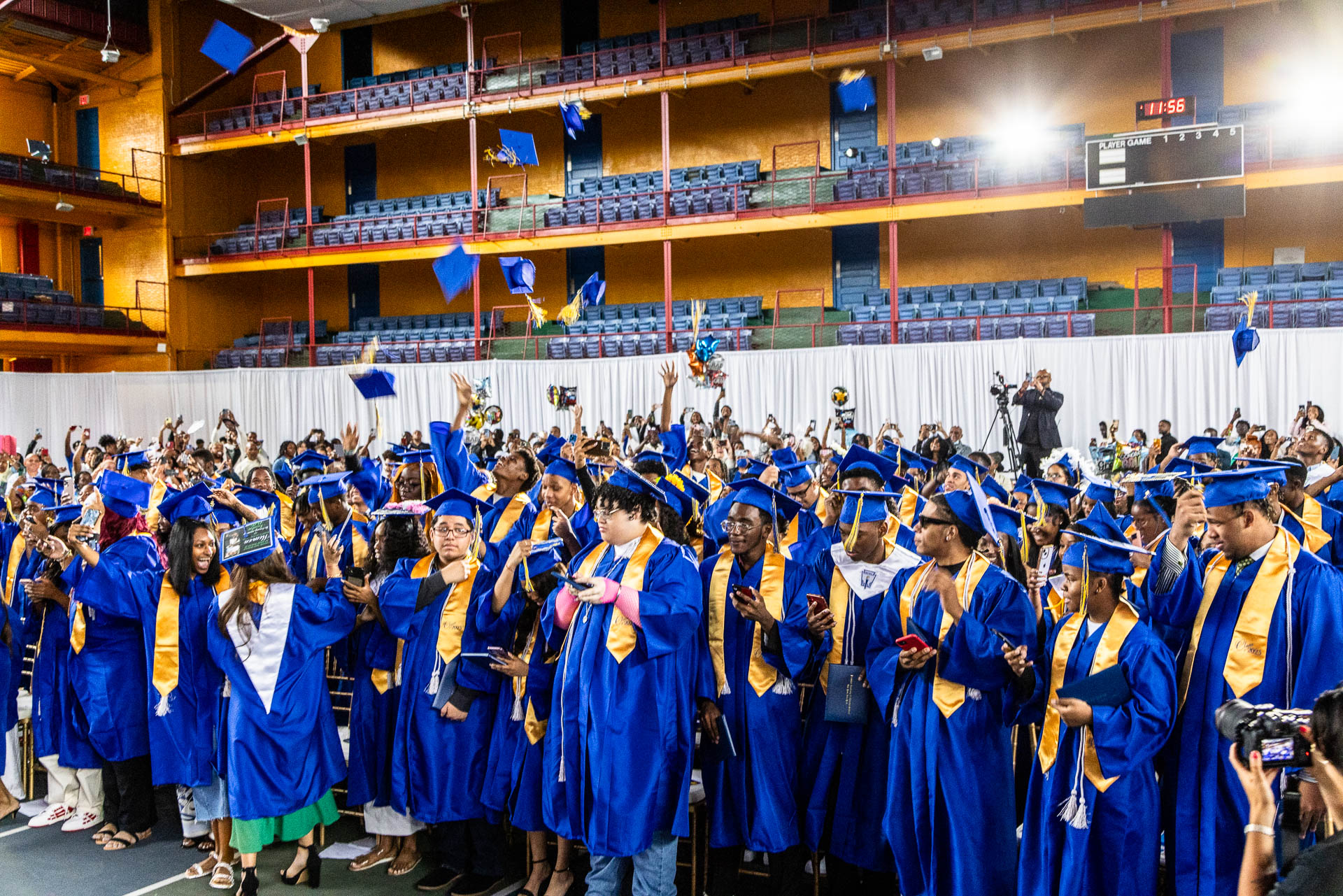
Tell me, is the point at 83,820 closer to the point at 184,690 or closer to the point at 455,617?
the point at 184,690

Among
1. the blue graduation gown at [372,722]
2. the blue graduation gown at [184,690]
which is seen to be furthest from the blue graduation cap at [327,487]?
the blue graduation gown at [372,722]

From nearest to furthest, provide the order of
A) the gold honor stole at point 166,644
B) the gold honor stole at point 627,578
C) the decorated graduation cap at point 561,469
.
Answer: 1. the gold honor stole at point 627,578
2. the gold honor stole at point 166,644
3. the decorated graduation cap at point 561,469

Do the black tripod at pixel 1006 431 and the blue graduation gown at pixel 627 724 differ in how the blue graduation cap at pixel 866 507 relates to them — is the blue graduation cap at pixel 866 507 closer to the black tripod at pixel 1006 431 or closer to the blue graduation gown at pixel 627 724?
the blue graduation gown at pixel 627 724

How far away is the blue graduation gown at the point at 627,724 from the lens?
4.09 meters

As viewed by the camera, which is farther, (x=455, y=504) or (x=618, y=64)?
(x=618, y=64)

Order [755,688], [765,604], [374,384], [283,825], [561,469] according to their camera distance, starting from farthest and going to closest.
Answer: [374,384] → [561,469] → [283,825] → [755,688] → [765,604]

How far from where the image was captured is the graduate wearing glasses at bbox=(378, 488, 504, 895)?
471cm

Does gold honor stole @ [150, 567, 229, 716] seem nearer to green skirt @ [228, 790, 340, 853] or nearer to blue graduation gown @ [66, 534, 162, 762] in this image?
blue graduation gown @ [66, 534, 162, 762]

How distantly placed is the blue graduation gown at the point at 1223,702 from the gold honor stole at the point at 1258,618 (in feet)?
0.06

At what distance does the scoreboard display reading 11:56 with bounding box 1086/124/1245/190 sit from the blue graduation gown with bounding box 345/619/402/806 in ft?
53.8

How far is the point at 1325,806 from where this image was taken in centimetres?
204

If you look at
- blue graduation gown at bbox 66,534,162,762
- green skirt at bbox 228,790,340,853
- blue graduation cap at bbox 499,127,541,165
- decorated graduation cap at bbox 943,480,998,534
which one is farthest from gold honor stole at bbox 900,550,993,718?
blue graduation cap at bbox 499,127,541,165

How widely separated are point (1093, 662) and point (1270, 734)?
5.16ft

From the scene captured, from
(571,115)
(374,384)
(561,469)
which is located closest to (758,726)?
(561,469)
